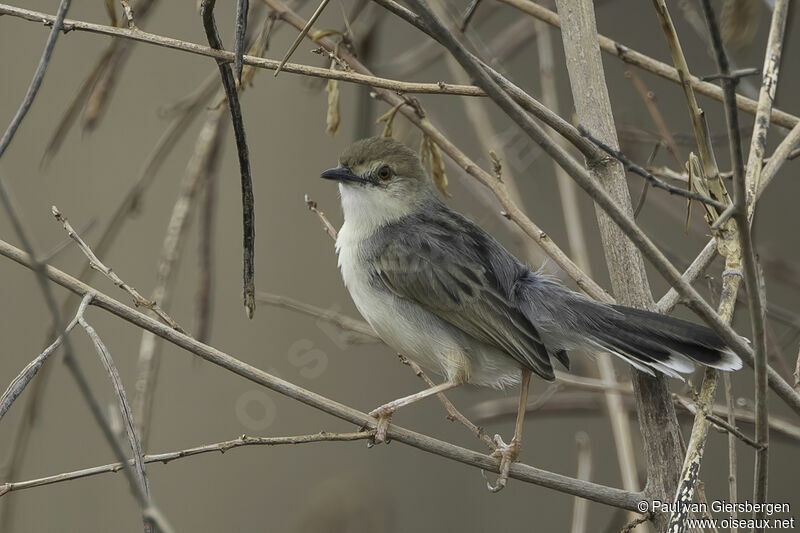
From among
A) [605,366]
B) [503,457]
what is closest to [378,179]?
[605,366]

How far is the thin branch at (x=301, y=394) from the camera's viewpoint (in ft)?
8.02

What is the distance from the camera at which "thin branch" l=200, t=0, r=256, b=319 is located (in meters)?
2.54

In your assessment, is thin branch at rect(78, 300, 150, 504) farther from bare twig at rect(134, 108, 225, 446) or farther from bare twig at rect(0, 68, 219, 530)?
bare twig at rect(0, 68, 219, 530)

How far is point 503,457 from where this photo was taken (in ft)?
10.0

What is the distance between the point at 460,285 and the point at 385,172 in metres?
0.81

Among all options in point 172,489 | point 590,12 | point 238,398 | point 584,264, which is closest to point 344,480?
point 238,398

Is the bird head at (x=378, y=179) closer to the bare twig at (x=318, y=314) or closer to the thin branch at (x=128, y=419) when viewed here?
the bare twig at (x=318, y=314)

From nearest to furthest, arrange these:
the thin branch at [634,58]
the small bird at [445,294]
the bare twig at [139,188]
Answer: the thin branch at [634,58] → the small bird at [445,294] → the bare twig at [139,188]

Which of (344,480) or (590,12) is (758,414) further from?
(344,480)

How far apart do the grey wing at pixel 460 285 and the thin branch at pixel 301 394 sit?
750 mm

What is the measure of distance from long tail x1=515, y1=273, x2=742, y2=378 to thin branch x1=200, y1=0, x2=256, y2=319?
117 cm

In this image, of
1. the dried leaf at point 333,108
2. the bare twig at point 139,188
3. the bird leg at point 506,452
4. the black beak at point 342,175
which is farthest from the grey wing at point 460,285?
the bare twig at point 139,188

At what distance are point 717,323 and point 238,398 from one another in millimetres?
4278

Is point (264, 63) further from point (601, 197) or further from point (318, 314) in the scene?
point (318, 314)
